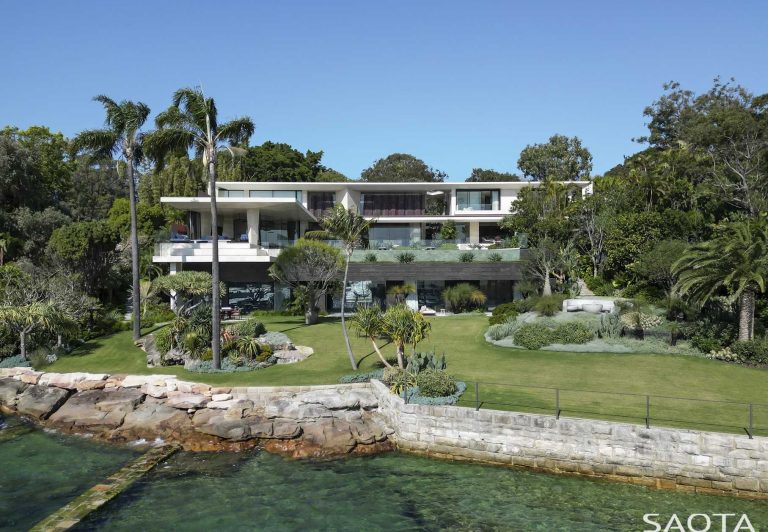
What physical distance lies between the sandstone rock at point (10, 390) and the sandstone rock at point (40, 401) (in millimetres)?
319

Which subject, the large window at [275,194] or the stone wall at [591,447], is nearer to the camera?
the stone wall at [591,447]

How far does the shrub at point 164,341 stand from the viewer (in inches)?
1093

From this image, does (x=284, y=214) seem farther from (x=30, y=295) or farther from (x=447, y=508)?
(x=447, y=508)

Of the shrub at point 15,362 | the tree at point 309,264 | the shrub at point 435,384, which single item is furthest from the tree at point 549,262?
the shrub at point 15,362

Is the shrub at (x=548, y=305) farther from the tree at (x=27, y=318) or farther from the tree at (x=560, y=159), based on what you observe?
the tree at (x=560, y=159)

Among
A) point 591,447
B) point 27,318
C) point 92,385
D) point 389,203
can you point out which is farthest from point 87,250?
point 591,447

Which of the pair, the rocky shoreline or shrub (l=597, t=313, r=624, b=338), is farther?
shrub (l=597, t=313, r=624, b=338)

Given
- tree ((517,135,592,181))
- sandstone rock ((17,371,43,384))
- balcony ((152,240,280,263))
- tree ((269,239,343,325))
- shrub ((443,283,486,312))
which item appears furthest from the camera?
tree ((517,135,592,181))

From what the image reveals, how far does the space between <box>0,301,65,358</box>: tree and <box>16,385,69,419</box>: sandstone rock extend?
4.18m

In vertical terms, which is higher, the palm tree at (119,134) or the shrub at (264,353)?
the palm tree at (119,134)

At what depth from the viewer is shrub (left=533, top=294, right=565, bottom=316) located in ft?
107

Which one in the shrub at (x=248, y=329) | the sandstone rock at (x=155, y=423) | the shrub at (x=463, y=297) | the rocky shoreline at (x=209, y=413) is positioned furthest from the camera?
the shrub at (x=463, y=297)

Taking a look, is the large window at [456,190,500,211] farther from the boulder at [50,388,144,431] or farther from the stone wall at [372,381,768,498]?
the boulder at [50,388,144,431]

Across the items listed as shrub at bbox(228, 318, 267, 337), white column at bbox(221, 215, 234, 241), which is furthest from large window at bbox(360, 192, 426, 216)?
shrub at bbox(228, 318, 267, 337)
